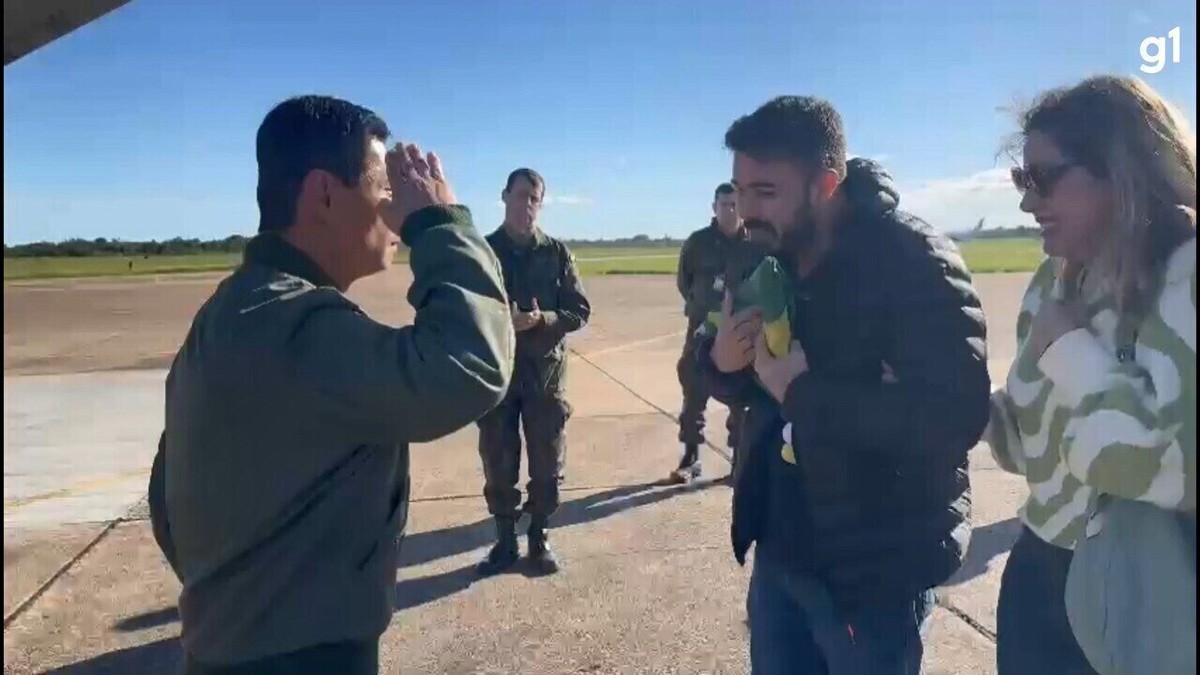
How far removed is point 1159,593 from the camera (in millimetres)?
1478

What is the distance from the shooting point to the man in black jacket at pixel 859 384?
6.35 ft

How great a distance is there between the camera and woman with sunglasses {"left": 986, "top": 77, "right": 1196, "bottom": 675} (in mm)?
1471

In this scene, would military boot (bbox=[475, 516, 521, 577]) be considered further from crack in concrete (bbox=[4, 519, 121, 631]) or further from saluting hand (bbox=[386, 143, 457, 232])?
saluting hand (bbox=[386, 143, 457, 232])

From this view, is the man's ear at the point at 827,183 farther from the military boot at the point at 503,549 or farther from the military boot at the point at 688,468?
the military boot at the point at 688,468

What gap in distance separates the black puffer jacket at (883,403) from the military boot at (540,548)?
3.07 metres

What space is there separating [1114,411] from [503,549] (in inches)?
159

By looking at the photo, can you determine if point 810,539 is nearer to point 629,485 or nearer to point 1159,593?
point 1159,593

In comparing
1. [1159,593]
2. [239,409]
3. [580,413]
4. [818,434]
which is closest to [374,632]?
[239,409]

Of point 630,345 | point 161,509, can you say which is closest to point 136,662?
point 161,509

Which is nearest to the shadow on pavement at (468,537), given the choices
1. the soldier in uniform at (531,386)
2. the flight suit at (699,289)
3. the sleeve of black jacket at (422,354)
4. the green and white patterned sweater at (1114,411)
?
the soldier in uniform at (531,386)

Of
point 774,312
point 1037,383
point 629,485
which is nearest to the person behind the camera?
point 1037,383

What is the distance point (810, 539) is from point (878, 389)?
43cm

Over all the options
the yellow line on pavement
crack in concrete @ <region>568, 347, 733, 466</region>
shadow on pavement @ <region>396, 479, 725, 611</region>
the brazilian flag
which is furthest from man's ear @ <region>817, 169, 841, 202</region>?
the yellow line on pavement

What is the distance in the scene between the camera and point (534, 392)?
5.27 meters
